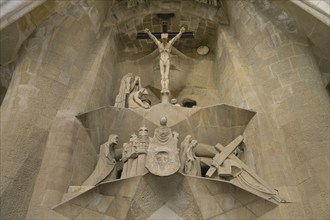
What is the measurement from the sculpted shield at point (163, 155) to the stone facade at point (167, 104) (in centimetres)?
16

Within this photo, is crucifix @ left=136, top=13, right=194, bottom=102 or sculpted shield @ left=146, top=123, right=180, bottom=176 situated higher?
crucifix @ left=136, top=13, right=194, bottom=102

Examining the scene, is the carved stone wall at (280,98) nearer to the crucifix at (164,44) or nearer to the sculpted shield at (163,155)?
the crucifix at (164,44)

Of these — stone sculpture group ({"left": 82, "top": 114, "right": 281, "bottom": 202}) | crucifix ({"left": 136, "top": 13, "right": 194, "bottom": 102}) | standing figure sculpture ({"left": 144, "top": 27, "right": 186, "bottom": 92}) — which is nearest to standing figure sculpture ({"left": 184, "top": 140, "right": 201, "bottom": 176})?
stone sculpture group ({"left": 82, "top": 114, "right": 281, "bottom": 202})

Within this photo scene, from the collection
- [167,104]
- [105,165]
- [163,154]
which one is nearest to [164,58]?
[167,104]

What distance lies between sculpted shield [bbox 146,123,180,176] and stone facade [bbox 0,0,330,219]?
155 mm

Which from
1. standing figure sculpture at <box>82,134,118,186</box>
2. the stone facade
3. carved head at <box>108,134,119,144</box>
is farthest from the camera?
carved head at <box>108,134,119,144</box>

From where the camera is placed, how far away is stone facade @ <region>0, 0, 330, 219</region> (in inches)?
231

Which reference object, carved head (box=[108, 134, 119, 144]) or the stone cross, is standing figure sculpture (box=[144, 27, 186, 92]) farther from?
carved head (box=[108, 134, 119, 144])

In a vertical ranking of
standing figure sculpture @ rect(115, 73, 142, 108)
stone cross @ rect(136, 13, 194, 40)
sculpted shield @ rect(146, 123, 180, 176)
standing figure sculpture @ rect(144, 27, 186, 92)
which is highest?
stone cross @ rect(136, 13, 194, 40)

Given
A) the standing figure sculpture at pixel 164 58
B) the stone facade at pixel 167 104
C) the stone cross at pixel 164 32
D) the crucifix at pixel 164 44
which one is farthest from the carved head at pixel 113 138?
the stone cross at pixel 164 32

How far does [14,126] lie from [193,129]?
113 inches

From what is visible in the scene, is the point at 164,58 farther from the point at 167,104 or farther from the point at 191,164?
the point at 191,164

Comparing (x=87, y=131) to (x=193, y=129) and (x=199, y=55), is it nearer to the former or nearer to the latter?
(x=193, y=129)

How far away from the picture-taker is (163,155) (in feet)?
19.1
